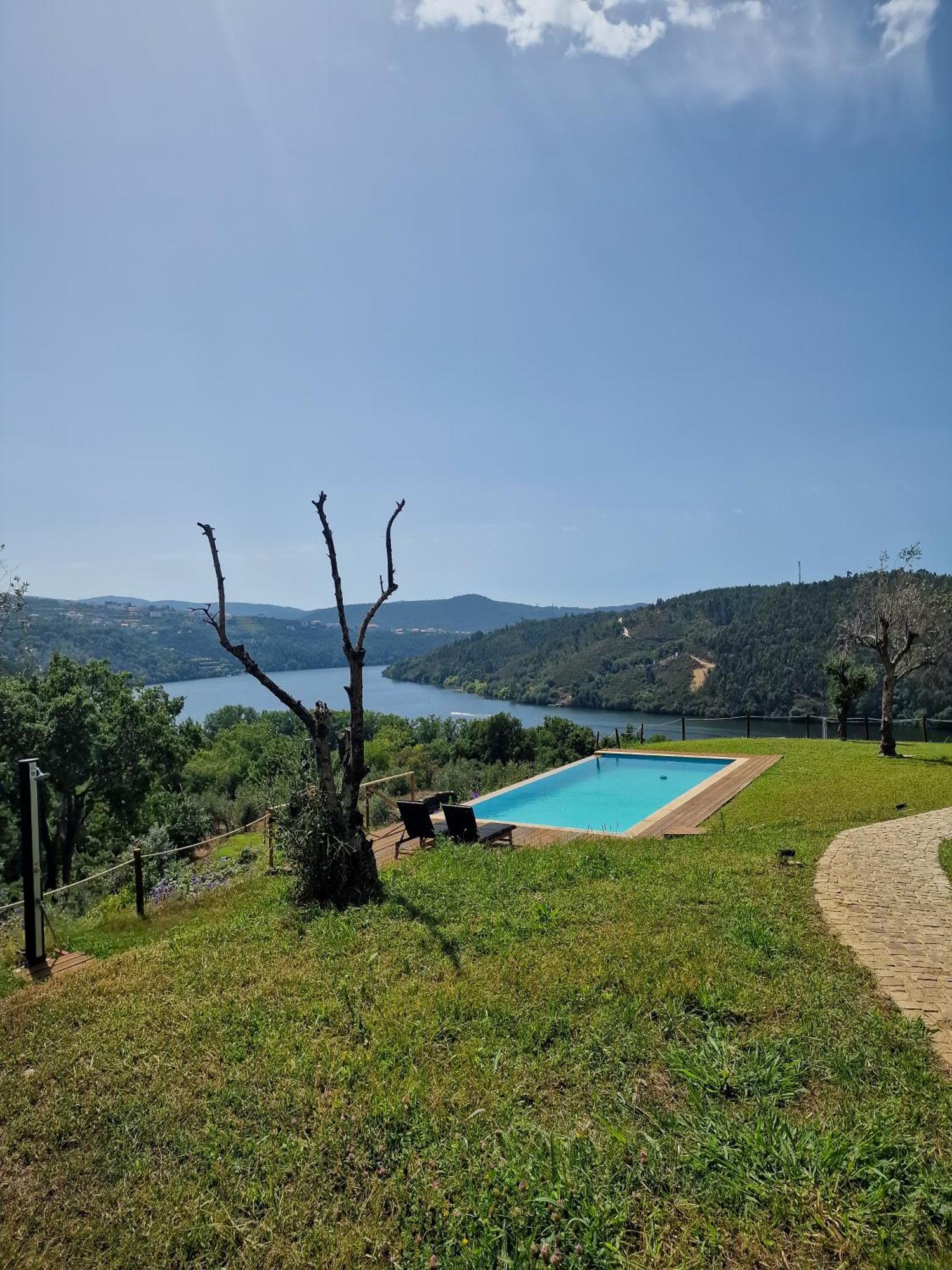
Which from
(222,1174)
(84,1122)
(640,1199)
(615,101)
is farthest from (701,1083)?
(615,101)

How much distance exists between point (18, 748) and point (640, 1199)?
2153 centimetres

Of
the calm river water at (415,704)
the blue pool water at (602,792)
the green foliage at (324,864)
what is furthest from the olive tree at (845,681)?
the green foliage at (324,864)

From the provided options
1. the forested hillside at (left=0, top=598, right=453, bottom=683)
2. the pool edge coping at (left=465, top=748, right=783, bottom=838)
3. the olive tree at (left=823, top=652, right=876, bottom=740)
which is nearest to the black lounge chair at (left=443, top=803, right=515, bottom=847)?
the pool edge coping at (left=465, top=748, right=783, bottom=838)

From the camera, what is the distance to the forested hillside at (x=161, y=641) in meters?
39.7

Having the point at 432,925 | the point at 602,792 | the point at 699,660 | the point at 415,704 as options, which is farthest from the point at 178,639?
the point at 432,925

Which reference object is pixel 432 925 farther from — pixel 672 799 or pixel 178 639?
pixel 178 639

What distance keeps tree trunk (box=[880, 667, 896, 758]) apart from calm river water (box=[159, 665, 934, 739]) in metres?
11.9

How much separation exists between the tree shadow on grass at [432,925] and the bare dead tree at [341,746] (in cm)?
41

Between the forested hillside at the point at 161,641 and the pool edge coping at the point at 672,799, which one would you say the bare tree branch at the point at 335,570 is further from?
the forested hillside at the point at 161,641

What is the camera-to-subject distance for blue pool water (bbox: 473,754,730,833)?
1212 centimetres

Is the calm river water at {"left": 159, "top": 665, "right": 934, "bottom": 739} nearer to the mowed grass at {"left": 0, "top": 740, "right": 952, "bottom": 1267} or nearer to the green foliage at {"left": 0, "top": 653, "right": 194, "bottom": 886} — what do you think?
the green foliage at {"left": 0, "top": 653, "right": 194, "bottom": 886}

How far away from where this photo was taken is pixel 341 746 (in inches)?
270

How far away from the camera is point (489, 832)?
29.3ft

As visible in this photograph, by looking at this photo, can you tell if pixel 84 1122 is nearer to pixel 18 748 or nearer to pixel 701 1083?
pixel 701 1083
